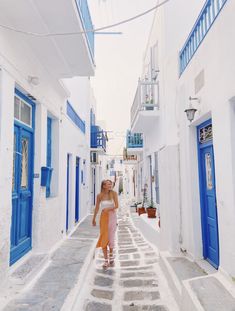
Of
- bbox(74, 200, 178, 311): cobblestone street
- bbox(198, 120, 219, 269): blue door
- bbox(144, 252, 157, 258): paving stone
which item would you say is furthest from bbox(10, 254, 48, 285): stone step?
bbox(198, 120, 219, 269): blue door

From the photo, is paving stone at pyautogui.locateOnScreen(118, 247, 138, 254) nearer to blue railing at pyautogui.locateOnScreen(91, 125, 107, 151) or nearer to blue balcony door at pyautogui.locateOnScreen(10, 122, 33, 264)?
blue balcony door at pyautogui.locateOnScreen(10, 122, 33, 264)

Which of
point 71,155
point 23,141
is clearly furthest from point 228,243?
point 71,155

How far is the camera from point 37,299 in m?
3.16

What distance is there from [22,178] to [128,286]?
2415mm

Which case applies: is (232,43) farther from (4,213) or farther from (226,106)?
(4,213)

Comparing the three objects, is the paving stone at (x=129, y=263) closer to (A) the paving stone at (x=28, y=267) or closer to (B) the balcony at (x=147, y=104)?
(A) the paving stone at (x=28, y=267)

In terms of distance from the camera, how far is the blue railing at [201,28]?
147 inches

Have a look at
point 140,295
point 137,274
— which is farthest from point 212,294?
point 137,274

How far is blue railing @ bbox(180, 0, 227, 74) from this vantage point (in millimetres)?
3736

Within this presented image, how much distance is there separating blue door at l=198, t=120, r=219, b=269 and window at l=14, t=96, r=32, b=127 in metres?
3.03

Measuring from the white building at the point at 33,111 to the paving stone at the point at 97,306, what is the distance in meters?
1.10

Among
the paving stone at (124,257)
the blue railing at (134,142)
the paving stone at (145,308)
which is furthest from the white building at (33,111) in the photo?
the blue railing at (134,142)

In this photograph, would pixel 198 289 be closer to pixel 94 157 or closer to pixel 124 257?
pixel 124 257

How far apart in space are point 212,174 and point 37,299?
2982 millimetres
